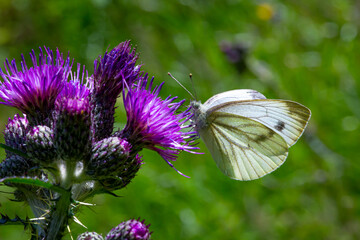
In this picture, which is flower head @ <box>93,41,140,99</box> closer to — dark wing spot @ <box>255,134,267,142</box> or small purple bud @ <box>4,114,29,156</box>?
small purple bud @ <box>4,114,29,156</box>

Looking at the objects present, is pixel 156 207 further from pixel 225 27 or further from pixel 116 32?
pixel 225 27

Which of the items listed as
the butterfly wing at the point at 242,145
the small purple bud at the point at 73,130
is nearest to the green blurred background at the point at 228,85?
the butterfly wing at the point at 242,145

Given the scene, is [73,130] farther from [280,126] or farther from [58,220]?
[280,126]

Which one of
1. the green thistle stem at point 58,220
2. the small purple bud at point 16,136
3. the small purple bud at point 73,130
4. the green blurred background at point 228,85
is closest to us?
the green thistle stem at point 58,220

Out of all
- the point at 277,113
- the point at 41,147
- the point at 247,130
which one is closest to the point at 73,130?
the point at 41,147

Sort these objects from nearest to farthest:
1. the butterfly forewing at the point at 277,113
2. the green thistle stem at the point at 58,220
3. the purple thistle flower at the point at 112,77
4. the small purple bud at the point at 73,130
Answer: the green thistle stem at the point at 58,220 < the small purple bud at the point at 73,130 < the purple thistle flower at the point at 112,77 < the butterfly forewing at the point at 277,113

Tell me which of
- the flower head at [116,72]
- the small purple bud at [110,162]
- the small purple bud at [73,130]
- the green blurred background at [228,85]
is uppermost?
the flower head at [116,72]

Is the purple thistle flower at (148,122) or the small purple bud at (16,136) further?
the purple thistle flower at (148,122)

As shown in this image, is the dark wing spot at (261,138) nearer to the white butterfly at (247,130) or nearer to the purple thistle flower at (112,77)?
the white butterfly at (247,130)
